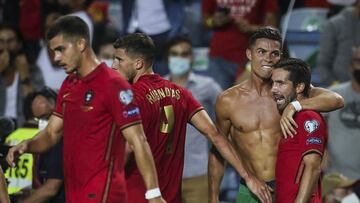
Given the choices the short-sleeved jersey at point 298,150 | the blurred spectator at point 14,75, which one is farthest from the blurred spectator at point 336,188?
the blurred spectator at point 14,75

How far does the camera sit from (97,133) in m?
7.83

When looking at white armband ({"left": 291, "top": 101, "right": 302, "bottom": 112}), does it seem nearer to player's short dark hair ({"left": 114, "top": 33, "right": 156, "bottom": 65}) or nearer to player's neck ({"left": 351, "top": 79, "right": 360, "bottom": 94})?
player's short dark hair ({"left": 114, "top": 33, "right": 156, "bottom": 65})

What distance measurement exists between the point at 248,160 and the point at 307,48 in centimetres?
514

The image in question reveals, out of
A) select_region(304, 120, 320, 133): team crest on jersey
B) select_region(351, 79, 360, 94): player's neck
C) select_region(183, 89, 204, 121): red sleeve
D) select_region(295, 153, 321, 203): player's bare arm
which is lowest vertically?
select_region(351, 79, 360, 94): player's neck

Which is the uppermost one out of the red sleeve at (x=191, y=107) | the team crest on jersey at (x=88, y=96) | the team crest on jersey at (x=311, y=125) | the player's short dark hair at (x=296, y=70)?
the team crest on jersey at (x=88, y=96)

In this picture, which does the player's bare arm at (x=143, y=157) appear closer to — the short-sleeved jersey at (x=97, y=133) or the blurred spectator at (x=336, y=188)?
the short-sleeved jersey at (x=97, y=133)

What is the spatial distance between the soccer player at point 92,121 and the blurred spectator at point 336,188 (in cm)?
397

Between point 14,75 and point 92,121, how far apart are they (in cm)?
615

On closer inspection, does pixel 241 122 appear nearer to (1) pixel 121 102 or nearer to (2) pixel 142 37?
(2) pixel 142 37

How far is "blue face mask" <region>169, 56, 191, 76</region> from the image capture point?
1270 centimetres

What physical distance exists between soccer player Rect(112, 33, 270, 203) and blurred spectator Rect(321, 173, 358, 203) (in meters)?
2.55

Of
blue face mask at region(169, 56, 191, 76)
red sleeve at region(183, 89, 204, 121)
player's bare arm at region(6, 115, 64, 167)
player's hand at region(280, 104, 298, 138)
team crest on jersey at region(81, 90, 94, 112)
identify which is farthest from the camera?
blue face mask at region(169, 56, 191, 76)

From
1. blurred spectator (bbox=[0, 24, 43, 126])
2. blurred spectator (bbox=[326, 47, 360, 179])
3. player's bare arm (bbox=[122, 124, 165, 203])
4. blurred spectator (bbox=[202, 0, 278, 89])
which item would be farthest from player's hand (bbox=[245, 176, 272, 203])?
blurred spectator (bbox=[0, 24, 43, 126])

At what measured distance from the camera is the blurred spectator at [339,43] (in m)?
13.3
